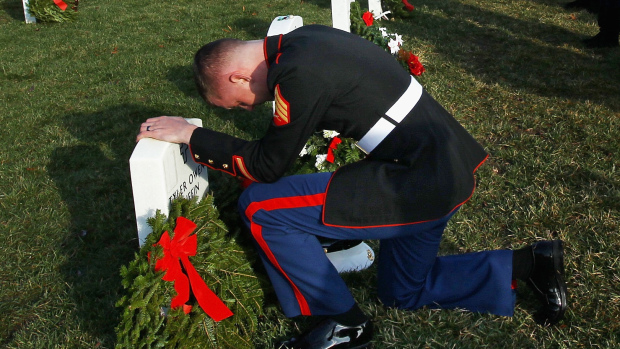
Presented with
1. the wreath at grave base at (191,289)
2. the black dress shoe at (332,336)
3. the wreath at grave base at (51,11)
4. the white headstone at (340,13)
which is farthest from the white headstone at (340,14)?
the wreath at grave base at (51,11)

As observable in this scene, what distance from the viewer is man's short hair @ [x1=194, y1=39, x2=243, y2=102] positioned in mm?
2158

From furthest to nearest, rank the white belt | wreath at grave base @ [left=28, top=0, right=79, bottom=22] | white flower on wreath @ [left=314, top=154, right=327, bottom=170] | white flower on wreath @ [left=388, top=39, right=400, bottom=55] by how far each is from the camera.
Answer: wreath at grave base @ [left=28, top=0, right=79, bottom=22] → white flower on wreath @ [left=388, top=39, right=400, bottom=55] → white flower on wreath @ [left=314, top=154, right=327, bottom=170] → the white belt

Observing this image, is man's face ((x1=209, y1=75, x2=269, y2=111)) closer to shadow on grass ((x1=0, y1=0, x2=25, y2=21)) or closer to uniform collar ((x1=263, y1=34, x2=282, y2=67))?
uniform collar ((x1=263, y1=34, x2=282, y2=67))

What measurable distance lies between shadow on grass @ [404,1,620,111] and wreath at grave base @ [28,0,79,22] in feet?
16.4

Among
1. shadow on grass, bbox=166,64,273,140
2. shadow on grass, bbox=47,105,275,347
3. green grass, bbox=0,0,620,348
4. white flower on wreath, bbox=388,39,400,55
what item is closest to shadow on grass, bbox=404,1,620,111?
green grass, bbox=0,0,620,348

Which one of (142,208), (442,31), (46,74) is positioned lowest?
(46,74)

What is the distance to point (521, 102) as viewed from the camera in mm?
5270

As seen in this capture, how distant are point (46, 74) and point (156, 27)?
2.29m

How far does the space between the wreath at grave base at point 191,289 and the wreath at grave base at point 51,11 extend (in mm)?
7147

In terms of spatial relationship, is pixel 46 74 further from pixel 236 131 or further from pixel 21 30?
pixel 236 131

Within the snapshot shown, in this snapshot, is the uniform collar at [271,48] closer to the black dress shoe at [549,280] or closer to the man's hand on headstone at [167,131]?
the man's hand on headstone at [167,131]

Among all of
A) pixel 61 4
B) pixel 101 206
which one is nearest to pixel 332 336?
pixel 101 206

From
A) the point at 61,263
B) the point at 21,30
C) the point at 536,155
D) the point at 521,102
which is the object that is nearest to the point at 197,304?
the point at 61,263

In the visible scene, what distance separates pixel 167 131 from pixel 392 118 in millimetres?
922
